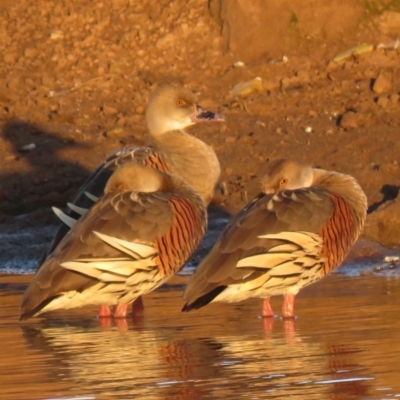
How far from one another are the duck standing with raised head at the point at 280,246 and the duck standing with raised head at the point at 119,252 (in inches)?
13.7

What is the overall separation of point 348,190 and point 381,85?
6.04 metres

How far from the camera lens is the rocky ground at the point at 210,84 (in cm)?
1441

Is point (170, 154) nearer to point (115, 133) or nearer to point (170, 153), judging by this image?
point (170, 153)

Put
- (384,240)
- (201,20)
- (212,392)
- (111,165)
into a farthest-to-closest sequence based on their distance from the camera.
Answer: (201,20) < (384,240) < (111,165) < (212,392)

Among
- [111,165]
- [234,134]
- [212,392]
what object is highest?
[234,134]

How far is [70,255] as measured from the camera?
356 inches

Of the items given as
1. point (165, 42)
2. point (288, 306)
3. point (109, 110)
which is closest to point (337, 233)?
point (288, 306)

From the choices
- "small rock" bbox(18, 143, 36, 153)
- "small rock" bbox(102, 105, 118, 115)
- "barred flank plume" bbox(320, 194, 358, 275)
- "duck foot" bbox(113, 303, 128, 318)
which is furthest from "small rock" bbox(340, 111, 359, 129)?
"duck foot" bbox(113, 303, 128, 318)

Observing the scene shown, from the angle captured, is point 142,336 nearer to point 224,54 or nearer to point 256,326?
point 256,326

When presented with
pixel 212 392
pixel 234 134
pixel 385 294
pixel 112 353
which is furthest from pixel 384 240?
pixel 212 392

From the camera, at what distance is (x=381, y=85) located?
15609 mm

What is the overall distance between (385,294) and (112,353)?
2599 mm

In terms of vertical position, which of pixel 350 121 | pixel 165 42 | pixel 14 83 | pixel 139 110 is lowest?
pixel 350 121

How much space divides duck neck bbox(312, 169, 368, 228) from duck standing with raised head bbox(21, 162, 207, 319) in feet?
2.92
